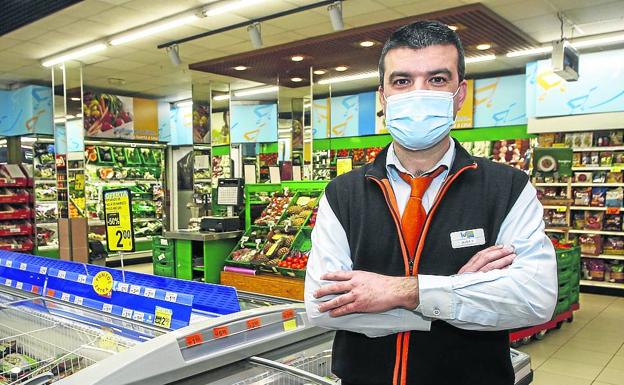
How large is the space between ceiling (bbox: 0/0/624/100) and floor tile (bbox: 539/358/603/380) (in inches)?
157

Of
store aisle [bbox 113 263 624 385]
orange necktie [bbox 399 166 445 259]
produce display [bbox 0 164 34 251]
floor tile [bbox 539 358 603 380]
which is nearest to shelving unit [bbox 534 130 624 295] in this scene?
store aisle [bbox 113 263 624 385]

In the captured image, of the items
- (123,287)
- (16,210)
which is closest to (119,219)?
(123,287)

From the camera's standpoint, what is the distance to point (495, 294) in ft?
4.01

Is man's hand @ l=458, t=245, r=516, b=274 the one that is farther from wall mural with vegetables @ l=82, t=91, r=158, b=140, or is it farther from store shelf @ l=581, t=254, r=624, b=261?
wall mural with vegetables @ l=82, t=91, r=158, b=140

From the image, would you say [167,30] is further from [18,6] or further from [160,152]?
[160,152]

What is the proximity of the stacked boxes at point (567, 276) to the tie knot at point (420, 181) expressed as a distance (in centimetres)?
533

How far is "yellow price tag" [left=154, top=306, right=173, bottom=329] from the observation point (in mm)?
2125

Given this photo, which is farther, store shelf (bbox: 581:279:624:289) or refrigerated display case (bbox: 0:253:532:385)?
store shelf (bbox: 581:279:624:289)

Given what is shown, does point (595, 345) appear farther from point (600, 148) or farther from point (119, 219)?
point (119, 219)

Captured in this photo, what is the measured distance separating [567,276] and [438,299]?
5820 mm

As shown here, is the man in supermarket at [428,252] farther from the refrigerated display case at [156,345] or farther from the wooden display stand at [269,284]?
the wooden display stand at [269,284]

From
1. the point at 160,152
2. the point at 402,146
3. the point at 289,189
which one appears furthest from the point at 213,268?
the point at 160,152

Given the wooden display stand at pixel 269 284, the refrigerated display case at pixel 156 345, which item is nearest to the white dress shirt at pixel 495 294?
the refrigerated display case at pixel 156 345

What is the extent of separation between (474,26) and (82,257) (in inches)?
297
